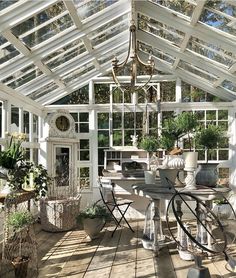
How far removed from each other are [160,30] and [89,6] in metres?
1.65

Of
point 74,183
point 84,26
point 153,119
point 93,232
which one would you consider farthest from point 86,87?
point 93,232

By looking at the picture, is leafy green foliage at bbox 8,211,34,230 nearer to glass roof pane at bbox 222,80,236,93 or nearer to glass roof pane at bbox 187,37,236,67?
glass roof pane at bbox 187,37,236,67

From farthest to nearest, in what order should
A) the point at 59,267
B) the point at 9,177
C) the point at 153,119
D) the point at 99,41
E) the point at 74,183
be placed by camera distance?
the point at 153,119 < the point at 74,183 < the point at 99,41 < the point at 9,177 < the point at 59,267

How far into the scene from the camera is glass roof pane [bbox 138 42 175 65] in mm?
7234

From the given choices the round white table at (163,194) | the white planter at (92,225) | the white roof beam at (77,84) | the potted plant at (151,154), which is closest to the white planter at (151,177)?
the potted plant at (151,154)

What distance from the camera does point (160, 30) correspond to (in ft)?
20.2

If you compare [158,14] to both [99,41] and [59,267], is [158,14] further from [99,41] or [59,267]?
[59,267]

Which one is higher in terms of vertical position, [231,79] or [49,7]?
[49,7]

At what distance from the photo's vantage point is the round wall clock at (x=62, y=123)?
7595 mm

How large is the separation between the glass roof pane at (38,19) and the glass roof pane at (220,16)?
191 cm

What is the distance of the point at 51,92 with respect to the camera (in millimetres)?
7863

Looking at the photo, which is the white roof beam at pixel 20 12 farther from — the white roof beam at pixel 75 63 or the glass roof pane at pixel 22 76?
the white roof beam at pixel 75 63

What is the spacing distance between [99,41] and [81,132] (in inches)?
100

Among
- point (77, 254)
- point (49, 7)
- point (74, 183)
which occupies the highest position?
point (49, 7)
